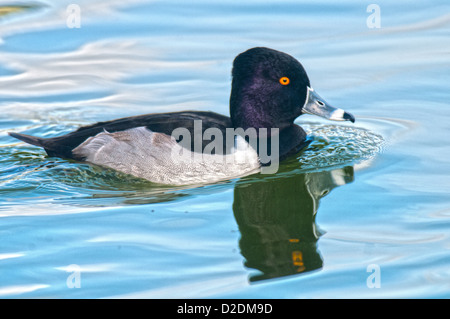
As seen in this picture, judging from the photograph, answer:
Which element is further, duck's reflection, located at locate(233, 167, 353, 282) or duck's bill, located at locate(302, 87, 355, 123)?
duck's bill, located at locate(302, 87, 355, 123)

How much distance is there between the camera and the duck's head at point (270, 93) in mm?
7605

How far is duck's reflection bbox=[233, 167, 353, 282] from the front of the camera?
18.5 feet

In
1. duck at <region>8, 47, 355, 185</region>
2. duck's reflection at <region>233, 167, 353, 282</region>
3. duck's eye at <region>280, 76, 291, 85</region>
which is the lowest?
duck's reflection at <region>233, 167, 353, 282</region>

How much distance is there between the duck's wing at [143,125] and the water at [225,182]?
0.19m

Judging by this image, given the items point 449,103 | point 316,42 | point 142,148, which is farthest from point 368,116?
point 142,148

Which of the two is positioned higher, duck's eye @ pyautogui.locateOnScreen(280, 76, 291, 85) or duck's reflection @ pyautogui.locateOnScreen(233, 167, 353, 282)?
duck's eye @ pyautogui.locateOnScreen(280, 76, 291, 85)

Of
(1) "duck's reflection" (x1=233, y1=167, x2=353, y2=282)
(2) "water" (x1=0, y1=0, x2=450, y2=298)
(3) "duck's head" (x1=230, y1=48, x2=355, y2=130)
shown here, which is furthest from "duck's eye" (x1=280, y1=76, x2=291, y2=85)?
(1) "duck's reflection" (x1=233, y1=167, x2=353, y2=282)

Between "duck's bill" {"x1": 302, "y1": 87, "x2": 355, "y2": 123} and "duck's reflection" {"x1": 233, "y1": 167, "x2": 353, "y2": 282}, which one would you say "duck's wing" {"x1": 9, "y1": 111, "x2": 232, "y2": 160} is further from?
"duck's bill" {"x1": 302, "y1": 87, "x2": 355, "y2": 123}

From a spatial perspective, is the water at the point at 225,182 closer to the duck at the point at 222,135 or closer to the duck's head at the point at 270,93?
the duck at the point at 222,135

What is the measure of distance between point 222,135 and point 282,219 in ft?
4.14

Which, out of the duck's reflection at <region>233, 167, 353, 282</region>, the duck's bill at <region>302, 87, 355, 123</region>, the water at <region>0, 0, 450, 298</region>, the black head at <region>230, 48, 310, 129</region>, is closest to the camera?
the water at <region>0, 0, 450, 298</region>

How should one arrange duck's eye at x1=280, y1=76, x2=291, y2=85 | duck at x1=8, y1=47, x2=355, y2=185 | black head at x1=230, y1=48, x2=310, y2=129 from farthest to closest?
duck's eye at x1=280, y1=76, x2=291, y2=85, black head at x1=230, y1=48, x2=310, y2=129, duck at x1=8, y1=47, x2=355, y2=185

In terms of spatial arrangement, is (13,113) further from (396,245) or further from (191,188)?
(396,245)
